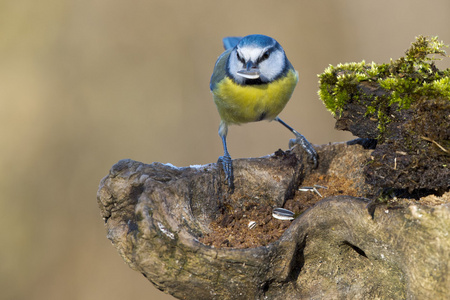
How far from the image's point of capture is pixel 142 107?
2.70 metres

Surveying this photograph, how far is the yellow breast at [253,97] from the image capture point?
175 centimetres

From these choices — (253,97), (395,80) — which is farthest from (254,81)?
(395,80)

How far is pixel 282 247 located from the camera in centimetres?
113

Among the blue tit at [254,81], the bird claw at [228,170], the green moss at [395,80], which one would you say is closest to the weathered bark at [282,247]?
the bird claw at [228,170]

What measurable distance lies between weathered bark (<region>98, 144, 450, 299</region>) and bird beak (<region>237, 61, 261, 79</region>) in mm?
482

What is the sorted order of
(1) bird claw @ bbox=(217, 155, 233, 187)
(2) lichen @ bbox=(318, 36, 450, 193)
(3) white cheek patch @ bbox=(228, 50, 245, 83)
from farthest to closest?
1. (3) white cheek patch @ bbox=(228, 50, 245, 83)
2. (1) bird claw @ bbox=(217, 155, 233, 187)
3. (2) lichen @ bbox=(318, 36, 450, 193)

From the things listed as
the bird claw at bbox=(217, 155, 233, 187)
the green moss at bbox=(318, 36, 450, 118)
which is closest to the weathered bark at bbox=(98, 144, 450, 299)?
the bird claw at bbox=(217, 155, 233, 187)

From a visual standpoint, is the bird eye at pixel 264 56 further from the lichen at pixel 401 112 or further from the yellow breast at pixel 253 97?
the lichen at pixel 401 112

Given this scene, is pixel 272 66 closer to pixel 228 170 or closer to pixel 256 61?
pixel 256 61

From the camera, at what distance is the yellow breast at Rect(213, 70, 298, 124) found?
1750 mm

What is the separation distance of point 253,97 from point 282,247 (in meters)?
0.75

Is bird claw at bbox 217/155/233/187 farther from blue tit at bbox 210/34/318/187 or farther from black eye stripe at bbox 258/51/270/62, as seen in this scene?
black eye stripe at bbox 258/51/270/62

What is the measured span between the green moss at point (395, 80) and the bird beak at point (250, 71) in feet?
1.10

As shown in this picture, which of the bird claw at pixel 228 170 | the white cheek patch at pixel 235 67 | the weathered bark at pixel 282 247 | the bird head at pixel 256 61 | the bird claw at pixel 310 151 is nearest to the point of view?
the weathered bark at pixel 282 247
